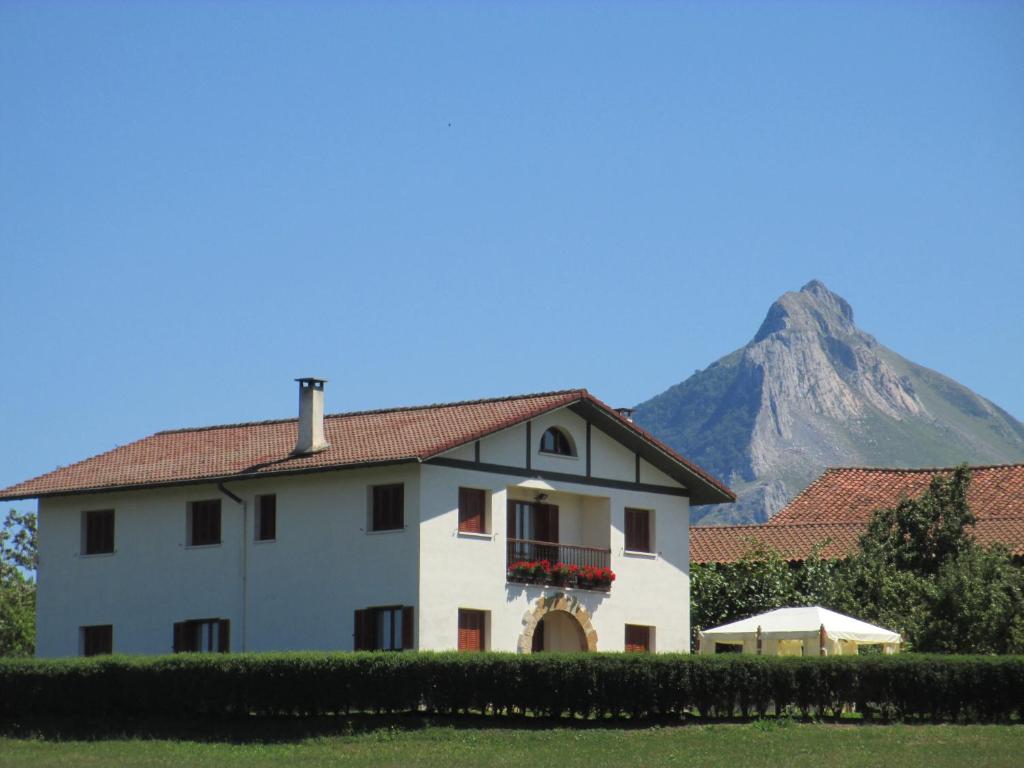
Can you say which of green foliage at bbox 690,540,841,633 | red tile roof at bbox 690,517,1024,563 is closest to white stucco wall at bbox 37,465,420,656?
green foliage at bbox 690,540,841,633

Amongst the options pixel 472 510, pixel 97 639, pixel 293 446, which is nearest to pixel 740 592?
pixel 472 510

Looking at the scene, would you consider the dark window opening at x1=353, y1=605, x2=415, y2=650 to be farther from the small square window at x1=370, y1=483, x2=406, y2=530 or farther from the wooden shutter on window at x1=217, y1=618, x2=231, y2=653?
the wooden shutter on window at x1=217, y1=618, x2=231, y2=653

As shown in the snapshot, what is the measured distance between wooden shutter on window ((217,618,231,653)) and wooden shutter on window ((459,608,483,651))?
5879 mm

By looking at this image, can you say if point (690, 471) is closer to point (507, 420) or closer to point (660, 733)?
point (507, 420)

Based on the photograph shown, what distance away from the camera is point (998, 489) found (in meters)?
61.2

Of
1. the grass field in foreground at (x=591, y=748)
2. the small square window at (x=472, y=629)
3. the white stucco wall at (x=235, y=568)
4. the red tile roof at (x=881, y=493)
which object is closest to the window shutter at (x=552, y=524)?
the small square window at (x=472, y=629)

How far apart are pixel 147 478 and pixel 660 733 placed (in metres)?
17.2

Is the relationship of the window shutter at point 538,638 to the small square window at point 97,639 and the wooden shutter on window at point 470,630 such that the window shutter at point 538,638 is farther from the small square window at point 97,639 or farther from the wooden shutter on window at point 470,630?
the small square window at point 97,639

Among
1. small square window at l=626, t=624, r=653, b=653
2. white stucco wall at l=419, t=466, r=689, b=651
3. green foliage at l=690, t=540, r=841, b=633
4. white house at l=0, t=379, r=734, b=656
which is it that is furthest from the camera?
green foliage at l=690, t=540, r=841, b=633

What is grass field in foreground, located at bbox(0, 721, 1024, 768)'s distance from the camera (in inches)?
1151

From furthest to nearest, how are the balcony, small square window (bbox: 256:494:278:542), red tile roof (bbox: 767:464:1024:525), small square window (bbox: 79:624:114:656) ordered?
red tile roof (bbox: 767:464:1024:525) < small square window (bbox: 79:624:114:656) < small square window (bbox: 256:494:278:542) < the balcony

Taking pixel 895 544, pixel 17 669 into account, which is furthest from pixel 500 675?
pixel 895 544

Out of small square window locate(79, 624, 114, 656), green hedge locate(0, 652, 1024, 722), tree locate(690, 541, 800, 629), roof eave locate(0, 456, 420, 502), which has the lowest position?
green hedge locate(0, 652, 1024, 722)

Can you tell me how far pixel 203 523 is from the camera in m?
43.8
